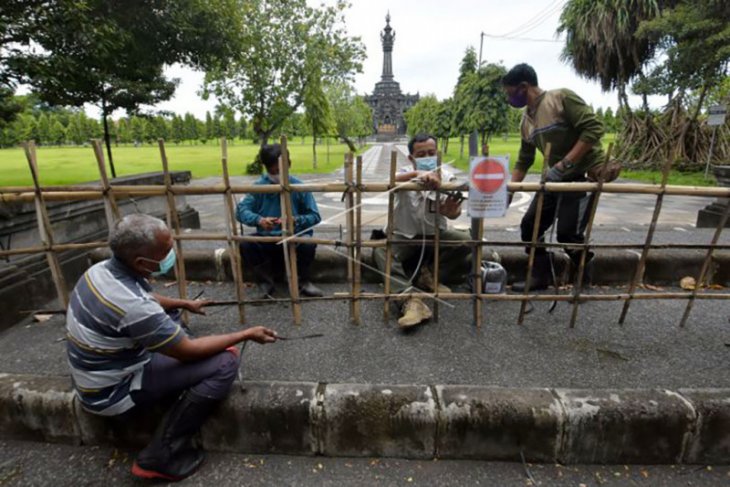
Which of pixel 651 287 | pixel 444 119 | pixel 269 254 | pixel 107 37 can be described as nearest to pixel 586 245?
pixel 651 287

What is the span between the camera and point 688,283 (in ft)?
12.7

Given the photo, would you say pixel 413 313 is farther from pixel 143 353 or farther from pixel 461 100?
pixel 461 100

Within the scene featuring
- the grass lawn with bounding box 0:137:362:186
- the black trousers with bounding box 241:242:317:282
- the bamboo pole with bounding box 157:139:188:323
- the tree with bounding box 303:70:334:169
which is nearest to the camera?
the bamboo pole with bounding box 157:139:188:323

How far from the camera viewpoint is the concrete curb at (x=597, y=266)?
3902 millimetres

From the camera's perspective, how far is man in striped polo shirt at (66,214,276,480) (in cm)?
174

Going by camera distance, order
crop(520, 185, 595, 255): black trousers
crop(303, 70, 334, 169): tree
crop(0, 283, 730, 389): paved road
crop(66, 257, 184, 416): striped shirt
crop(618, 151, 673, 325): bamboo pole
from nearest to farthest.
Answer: crop(66, 257, 184, 416): striped shirt < crop(0, 283, 730, 389): paved road < crop(618, 151, 673, 325): bamboo pole < crop(520, 185, 595, 255): black trousers < crop(303, 70, 334, 169): tree

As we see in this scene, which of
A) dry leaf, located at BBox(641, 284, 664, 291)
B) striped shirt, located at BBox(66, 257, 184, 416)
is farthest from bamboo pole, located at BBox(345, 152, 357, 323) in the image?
dry leaf, located at BBox(641, 284, 664, 291)

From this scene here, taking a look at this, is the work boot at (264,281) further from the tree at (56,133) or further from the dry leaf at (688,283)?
the tree at (56,133)

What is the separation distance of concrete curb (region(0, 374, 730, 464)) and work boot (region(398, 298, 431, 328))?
3.05ft

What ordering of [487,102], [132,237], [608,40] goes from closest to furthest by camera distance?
[132,237]
[608,40]
[487,102]

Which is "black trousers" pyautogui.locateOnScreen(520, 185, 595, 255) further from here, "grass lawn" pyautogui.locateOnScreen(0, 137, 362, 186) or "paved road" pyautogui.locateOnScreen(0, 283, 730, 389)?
"grass lawn" pyautogui.locateOnScreen(0, 137, 362, 186)

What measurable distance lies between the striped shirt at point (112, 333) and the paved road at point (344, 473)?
0.36 meters

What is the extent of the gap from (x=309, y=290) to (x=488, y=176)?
6.50ft

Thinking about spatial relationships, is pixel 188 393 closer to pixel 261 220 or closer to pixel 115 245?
pixel 115 245
